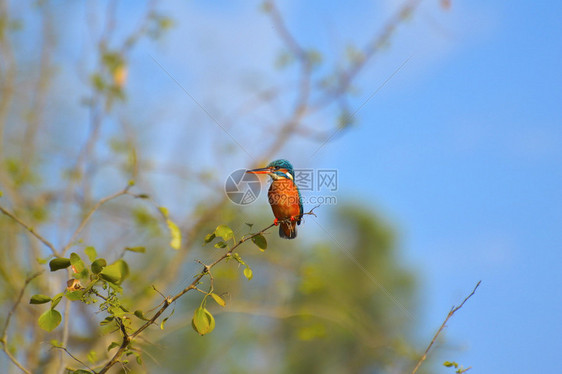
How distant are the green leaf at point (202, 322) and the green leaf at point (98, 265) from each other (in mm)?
382

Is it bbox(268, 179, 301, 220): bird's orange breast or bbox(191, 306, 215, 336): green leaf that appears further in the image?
bbox(268, 179, 301, 220): bird's orange breast

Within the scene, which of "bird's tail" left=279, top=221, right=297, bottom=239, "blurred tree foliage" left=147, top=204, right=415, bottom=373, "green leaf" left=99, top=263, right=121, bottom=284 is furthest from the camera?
"blurred tree foliage" left=147, top=204, right=415, bottom=373

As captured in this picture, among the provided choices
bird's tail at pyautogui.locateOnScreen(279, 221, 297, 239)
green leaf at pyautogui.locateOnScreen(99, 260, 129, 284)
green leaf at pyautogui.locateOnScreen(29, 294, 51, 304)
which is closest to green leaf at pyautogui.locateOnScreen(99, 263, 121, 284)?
green leaf at pyautogui.locateOnScreen(99, 260, 129, 284)

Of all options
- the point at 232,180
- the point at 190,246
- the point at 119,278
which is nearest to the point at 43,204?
→ the point at 190,246

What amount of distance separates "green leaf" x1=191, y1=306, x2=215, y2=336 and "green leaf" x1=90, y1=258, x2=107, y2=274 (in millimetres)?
382

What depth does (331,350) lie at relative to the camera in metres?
16.9

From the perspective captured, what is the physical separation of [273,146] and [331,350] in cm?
1333

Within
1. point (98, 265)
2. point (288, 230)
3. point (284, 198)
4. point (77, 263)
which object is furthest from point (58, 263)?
point (288, 230)

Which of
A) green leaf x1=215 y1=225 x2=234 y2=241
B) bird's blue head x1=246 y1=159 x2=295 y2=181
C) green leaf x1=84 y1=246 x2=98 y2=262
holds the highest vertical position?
bird's blue head x1=246 y1=159 x2=295 y2=181

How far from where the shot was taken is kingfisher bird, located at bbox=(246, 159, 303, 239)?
3.15 meters

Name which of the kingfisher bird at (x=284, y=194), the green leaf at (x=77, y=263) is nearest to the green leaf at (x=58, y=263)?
the green leaf at (x=77, y=263)

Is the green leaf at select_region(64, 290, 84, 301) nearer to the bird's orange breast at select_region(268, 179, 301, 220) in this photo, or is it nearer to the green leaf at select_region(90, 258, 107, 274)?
the green leaf at select_region(90, 258, 107, 274)

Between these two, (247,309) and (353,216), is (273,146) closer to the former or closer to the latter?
(247,309)

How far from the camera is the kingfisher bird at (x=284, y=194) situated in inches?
124
